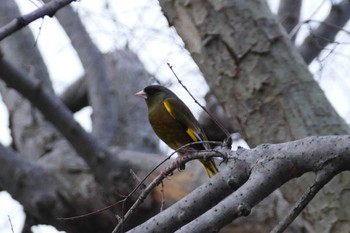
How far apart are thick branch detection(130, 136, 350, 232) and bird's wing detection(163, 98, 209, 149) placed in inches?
59.4

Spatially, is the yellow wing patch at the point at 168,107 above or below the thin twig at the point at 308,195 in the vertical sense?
above

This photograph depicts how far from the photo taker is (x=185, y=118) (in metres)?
3.71

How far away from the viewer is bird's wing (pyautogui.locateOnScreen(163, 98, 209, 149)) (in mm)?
3696

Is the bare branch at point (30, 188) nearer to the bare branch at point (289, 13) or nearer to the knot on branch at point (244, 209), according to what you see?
the bare branch at point (289, 13)

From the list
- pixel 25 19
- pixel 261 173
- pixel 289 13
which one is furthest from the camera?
pixel 289 13

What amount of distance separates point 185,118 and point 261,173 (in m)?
1.67

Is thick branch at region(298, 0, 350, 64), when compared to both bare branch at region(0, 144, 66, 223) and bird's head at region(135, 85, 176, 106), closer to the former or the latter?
bird's head at region(135, 85, 176, 106)

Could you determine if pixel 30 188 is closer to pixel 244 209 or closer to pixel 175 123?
pixel 175 123

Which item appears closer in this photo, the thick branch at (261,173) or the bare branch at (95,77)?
the thick branch at (261,173)

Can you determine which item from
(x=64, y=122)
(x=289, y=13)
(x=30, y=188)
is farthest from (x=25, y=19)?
(x=289, y=13)

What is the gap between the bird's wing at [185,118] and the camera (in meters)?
3.70

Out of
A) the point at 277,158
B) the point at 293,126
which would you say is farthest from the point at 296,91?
the point at 277,158

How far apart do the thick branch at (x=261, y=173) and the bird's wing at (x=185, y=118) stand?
4.95ft

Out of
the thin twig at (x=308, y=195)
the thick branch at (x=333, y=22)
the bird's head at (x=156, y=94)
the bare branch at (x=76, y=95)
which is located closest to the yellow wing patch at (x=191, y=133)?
the bird's head at (x=156, y=94)
